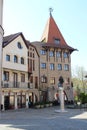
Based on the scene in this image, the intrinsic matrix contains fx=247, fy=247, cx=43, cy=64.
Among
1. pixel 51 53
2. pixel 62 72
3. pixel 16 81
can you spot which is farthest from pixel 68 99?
pixel 16 81

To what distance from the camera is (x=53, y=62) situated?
49438mm

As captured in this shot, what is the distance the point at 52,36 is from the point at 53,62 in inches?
239

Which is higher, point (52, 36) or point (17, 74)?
point (52, 36)

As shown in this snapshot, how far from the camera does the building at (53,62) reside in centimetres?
4775

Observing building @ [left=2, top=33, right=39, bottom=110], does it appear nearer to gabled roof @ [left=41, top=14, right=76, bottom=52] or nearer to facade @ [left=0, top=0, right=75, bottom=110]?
facade @ [left=0, top=0, right=75, bottom=110]

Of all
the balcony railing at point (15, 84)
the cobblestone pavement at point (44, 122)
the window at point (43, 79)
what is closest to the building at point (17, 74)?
the balcony railing at point (15, 84)

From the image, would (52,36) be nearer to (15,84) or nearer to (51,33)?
(51,33)

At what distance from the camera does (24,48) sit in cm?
4141

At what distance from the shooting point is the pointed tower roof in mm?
50844

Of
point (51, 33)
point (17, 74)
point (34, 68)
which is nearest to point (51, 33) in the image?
point (51, 33)

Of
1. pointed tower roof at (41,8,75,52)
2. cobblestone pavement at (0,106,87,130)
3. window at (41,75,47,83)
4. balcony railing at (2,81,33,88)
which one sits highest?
pointed tower roof at (41,8,75,52)

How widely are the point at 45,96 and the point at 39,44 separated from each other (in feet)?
33.3

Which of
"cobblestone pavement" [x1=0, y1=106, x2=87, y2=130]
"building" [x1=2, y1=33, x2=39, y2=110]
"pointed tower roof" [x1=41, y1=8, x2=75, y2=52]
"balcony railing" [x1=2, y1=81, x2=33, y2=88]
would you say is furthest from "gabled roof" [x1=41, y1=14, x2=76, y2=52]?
"cobblestone pavement" [x1=0, y1=106, x2=87, y2=130]

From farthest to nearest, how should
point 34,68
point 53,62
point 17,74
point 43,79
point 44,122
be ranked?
point 53,62 → point 43,79 → point 34,68 → point 17,74 → point 44,122
